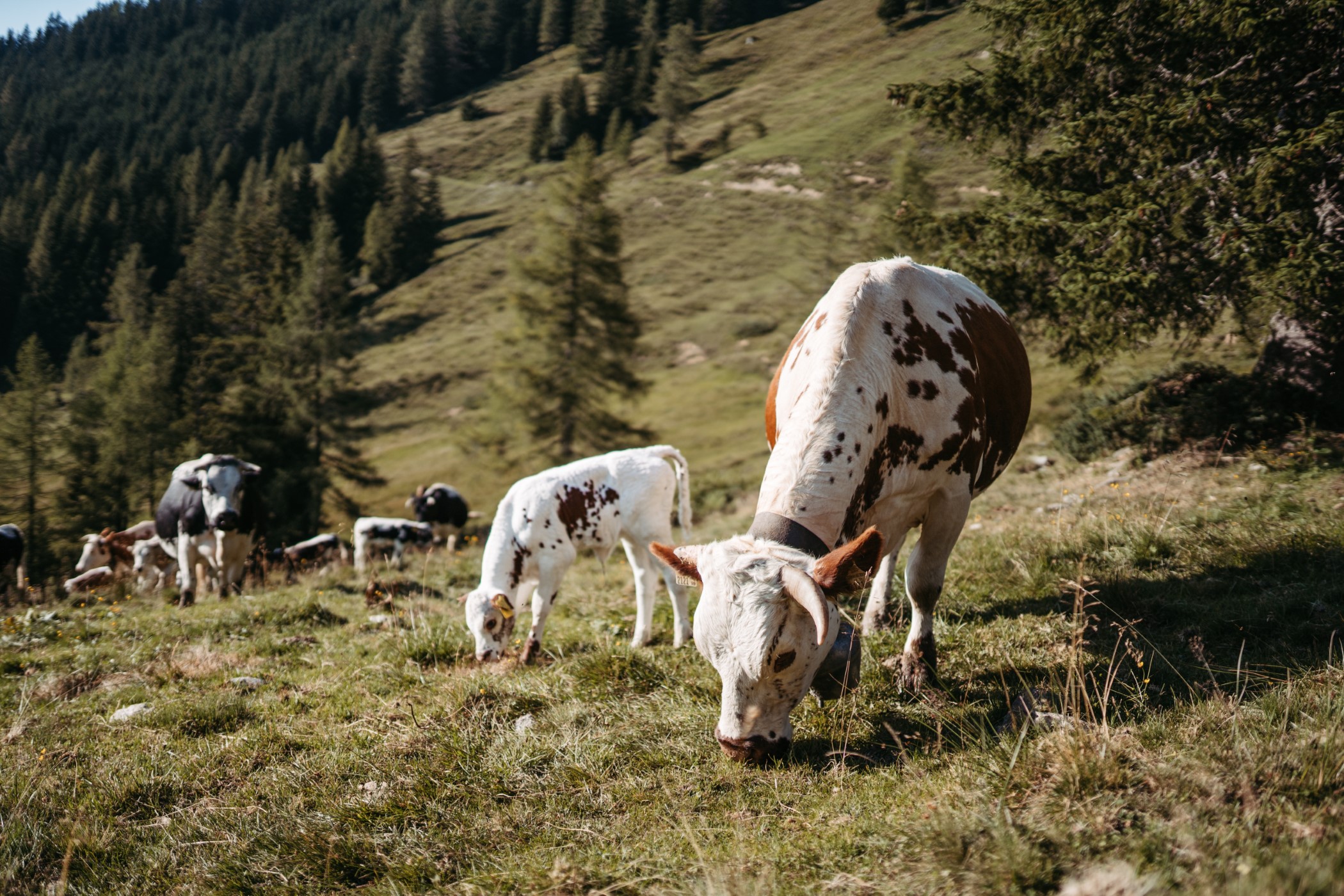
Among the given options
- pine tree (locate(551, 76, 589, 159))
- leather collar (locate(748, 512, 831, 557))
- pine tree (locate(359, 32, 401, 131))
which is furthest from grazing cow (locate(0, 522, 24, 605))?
pine tree (locate(359, 32, 401, 131))

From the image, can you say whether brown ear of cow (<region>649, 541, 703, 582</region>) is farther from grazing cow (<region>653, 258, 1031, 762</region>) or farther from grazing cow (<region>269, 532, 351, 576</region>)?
grazing cow (<region>269, 532, 351, 576</region>)

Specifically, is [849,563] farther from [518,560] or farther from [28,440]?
[28,440]

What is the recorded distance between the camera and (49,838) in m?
3.79

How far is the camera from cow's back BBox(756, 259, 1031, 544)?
4211 millimetres

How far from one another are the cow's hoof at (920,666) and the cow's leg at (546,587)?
11.8ft

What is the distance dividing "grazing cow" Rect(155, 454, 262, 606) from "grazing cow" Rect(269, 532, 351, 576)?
3585mm

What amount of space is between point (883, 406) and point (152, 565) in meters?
18.1

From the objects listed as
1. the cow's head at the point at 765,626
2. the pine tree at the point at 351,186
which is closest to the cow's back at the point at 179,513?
Result: the cow's head at the point at 765,626

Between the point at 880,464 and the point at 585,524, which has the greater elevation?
the point at 880,464

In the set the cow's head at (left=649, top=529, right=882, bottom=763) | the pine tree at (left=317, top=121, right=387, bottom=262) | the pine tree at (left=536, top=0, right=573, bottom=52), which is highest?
the pine tree at (left=536, top=0, right=573, bottom=52)

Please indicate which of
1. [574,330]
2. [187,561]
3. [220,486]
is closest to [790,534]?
[220,486]

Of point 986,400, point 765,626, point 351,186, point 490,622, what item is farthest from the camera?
point 351,186

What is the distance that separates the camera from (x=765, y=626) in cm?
363

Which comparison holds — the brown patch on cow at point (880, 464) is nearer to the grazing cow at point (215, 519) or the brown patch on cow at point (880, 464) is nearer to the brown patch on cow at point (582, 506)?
the brown patch on cow at point (582, 506)
